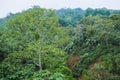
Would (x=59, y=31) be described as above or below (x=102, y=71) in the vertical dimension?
above

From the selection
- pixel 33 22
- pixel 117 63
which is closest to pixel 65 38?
pixel 33 22

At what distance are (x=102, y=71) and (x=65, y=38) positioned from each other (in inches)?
126

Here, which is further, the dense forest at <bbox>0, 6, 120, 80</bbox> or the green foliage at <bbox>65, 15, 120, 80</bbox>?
the green foliage at <bbox>65, 15, 120, 80</bbox>

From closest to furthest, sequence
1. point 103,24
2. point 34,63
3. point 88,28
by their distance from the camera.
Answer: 1. point 34,63
2. point 103,24
3. point 88,28

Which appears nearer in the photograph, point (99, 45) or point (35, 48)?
point (35, 48)

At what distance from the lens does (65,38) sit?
1241 centimetres

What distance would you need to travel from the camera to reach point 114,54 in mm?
16031

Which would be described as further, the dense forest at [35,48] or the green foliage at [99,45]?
the green foliage at [99,45]

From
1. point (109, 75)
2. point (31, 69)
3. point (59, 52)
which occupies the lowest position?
point (109, 75)

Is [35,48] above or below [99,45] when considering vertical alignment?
above

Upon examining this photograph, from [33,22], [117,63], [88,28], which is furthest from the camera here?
[88,28]

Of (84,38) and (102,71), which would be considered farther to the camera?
(84,38)

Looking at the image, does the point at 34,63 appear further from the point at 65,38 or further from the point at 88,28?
the point at 88,28

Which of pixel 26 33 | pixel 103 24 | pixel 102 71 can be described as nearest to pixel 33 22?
pixel 26 33
